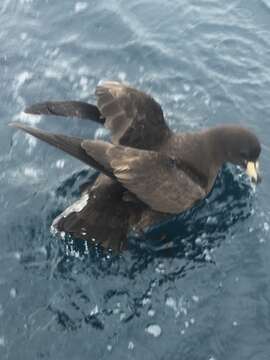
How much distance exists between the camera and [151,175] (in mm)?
5320

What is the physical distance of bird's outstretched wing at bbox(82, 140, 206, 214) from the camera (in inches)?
200

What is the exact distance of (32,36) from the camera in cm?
821

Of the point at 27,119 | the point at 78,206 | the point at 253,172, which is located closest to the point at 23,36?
the point at 27,119

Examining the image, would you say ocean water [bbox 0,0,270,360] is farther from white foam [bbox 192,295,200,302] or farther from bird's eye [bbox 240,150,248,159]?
bird's eye [bbox 240,150,248,159]

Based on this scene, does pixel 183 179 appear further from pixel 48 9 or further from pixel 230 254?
pixel 48 9

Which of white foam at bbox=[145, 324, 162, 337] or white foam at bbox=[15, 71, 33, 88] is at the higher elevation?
white foam at bbox=[15, 71, 33, 88]

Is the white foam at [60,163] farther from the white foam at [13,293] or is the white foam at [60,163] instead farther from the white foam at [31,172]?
the white foam at [13,293]

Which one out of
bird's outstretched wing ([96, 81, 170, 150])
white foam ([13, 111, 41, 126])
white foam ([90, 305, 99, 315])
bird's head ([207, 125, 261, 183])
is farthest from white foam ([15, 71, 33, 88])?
white foam ([90, 305, 99, 315])

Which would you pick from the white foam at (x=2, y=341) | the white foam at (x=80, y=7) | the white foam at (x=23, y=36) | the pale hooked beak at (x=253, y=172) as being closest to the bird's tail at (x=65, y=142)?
Result: the white foam at (x=2, y=341)

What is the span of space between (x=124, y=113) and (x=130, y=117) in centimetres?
6

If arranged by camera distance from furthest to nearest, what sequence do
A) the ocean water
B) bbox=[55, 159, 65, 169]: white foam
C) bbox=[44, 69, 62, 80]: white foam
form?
1. bbox=[44, 69, 62, 80]: white foam
2. bbox=[55, 159, 65, 169]: white foam
3. the ocean water

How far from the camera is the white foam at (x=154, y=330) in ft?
17.2

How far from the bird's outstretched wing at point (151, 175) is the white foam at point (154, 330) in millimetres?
923

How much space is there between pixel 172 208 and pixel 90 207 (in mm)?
668
